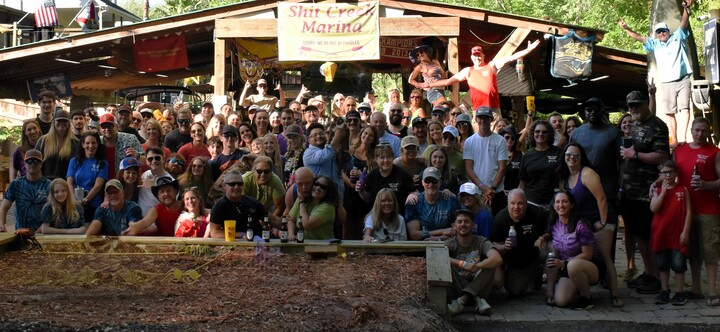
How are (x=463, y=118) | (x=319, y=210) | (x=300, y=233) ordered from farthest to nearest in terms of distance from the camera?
(x=463, y=118), (x=319, y=210), (x=300, y=233)

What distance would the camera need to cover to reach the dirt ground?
6.51 m

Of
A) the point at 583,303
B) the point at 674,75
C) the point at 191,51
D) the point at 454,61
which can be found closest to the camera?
the point at 583,303

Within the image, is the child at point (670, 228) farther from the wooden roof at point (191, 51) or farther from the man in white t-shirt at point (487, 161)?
the wooden roof at point (191, 51)

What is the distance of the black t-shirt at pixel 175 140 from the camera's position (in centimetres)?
1202

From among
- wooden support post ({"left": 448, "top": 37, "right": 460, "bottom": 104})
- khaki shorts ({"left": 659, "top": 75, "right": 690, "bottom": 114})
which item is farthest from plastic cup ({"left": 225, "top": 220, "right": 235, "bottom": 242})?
khaki shorts ({"left": 659, "top": 75, "right": 690, "bottom": 114})

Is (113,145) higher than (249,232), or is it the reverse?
(113,145)

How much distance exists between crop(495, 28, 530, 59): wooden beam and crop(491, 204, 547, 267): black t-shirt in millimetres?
7245

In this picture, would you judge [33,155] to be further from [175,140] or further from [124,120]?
[175,140]

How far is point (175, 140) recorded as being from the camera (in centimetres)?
1202

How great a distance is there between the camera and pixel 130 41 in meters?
18.1

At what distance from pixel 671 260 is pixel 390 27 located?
7.75 meters

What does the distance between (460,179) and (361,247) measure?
2.14m

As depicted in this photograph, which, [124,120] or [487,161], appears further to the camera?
[124,120]

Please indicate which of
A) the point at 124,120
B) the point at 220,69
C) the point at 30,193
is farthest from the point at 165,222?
the point at 220,69
